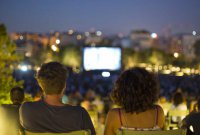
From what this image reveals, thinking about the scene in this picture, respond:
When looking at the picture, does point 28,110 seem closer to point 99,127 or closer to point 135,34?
point 99,127

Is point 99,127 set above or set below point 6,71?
below

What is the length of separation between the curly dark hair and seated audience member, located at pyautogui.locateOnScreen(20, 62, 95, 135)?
346 mm

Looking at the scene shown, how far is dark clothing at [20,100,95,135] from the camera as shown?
341 cm

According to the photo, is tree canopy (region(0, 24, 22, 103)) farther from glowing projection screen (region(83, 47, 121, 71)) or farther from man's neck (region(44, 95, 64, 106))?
glowing projection screen (region(83, 47, 121, 71))

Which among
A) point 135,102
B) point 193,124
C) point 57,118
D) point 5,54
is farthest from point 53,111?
point 5,54

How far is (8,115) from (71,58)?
281 feet

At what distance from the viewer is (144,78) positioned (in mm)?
3604

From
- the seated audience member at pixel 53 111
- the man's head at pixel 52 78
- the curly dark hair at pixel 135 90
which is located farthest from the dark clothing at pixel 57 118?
the curly dark hair at pixel 135 90

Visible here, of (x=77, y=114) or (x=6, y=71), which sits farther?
(x=6, y=71)

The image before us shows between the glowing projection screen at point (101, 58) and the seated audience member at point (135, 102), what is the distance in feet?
129

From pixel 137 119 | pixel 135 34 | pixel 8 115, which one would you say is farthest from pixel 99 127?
pixel 135 34

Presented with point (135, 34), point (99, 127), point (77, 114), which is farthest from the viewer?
point (135, 34)

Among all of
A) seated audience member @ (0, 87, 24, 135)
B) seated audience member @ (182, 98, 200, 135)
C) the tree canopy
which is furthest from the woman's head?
seated audience member @ (0, 87, 24, 135)

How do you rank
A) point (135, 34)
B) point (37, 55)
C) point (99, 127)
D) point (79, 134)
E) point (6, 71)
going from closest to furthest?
point (79, 134) < point (99, 127) < point (6, 71) < point (37, 55) < point (135, 34)
